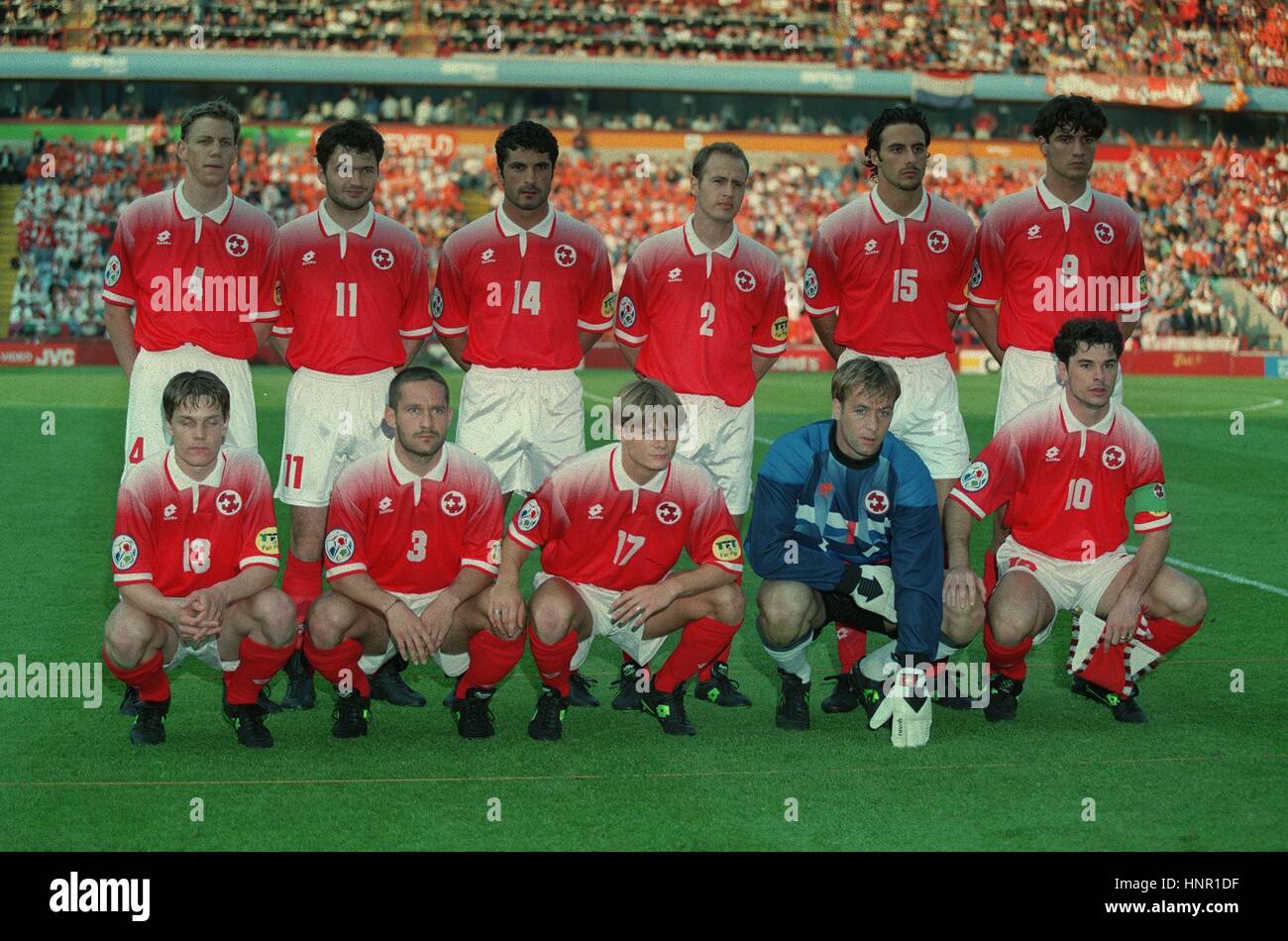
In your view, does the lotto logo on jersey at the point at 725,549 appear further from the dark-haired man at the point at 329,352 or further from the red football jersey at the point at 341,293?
the red football jersey at the point at 341,293

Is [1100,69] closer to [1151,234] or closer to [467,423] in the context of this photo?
[1151,234]

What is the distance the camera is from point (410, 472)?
558 cm

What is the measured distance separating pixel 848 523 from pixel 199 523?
2.39 meters

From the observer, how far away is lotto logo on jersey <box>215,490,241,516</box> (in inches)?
215

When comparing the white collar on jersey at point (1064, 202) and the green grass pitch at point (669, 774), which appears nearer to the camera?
the green grass pitch at point (669, 774)

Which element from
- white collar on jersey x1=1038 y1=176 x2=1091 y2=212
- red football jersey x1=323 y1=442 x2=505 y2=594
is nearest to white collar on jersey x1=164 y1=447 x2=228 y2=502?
red football jersey x1=323 y1=442 x2=505 y2=594

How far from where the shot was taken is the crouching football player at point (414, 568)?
17.7ft

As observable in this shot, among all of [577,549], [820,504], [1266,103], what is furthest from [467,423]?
[1266,103]

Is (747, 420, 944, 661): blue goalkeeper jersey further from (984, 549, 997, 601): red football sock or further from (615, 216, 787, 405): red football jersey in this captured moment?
(615, 216, 787, 405): red football jersey

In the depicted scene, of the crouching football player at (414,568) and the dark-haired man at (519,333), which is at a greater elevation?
the dark-haired man at (519,333)

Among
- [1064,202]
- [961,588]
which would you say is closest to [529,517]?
[961,588]

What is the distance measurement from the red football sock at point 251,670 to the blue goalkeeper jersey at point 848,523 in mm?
1738

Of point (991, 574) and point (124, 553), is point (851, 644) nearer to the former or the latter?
point (991, 574)

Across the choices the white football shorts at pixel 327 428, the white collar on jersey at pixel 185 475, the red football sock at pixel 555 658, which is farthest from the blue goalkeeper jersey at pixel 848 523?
the white collar on jersey at pixel 185 475
